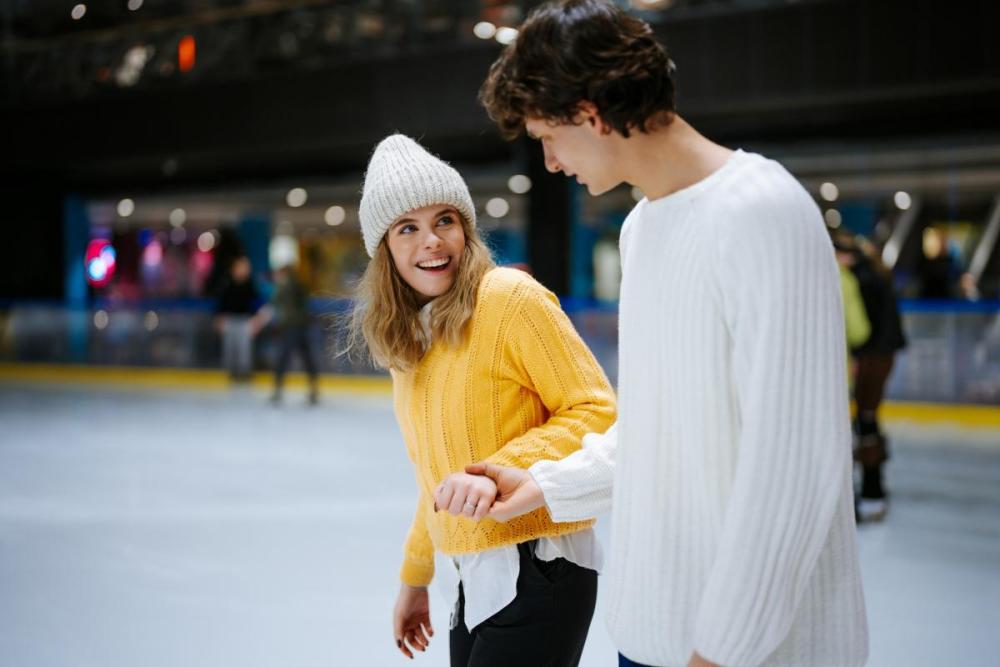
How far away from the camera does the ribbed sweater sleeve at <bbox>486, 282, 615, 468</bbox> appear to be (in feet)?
4.83

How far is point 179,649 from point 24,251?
57.1ft

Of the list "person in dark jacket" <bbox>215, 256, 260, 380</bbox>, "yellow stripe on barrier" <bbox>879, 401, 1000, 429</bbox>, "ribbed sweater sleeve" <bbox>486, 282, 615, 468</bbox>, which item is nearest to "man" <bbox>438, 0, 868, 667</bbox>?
"ribbed sweater sleeve" <bbox>486, 282, 615, 468</bbox>

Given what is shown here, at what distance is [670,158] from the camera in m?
0.95

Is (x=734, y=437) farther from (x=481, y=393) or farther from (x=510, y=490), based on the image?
(x=481, y=393)

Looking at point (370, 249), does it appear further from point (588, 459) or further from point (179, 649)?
point (179, 649)

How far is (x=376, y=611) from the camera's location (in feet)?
12.5

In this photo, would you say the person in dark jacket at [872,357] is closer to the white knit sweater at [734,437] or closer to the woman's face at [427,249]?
the woman's face at [427,249]

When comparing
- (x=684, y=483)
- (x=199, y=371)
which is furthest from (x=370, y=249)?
(x=199, y=371)

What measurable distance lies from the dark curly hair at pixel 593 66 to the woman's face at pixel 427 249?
0.61 m

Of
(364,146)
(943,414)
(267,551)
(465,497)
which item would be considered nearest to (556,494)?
(465,497)

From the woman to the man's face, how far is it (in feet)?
1.67

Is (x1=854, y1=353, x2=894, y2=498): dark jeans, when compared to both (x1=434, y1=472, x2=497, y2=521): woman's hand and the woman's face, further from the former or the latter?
(x1=434, y1=472, x2=497, y2=521): woman's hand

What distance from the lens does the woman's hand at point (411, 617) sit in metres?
1.75

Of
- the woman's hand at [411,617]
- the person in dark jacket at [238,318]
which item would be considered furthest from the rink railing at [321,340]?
the woman's hand at [411,617]
